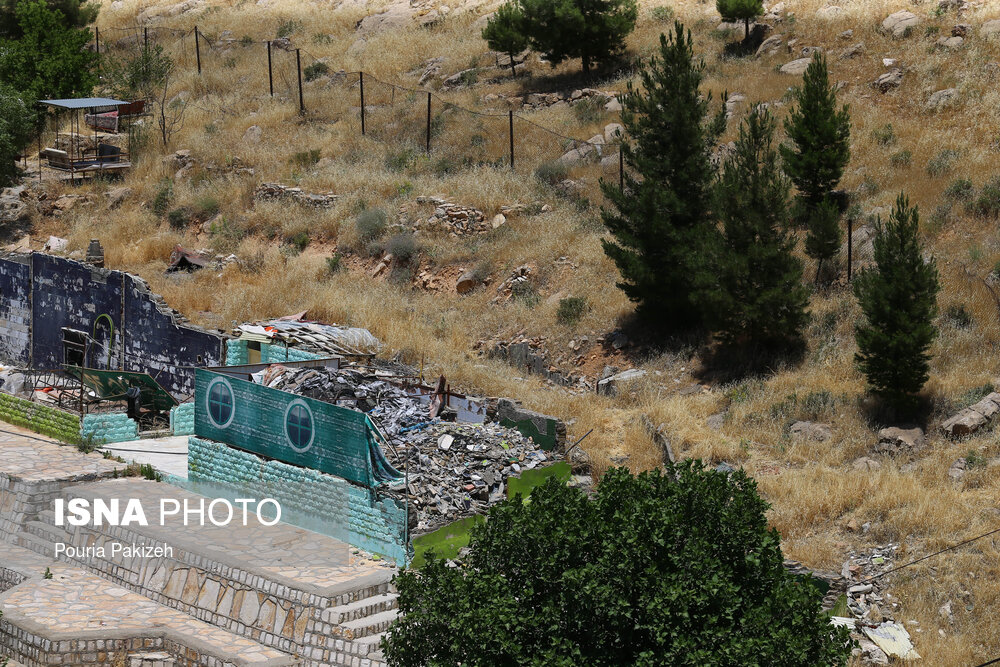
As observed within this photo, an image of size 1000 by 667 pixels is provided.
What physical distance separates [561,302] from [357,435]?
9.48m

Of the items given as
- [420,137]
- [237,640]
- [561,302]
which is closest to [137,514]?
[237,640]

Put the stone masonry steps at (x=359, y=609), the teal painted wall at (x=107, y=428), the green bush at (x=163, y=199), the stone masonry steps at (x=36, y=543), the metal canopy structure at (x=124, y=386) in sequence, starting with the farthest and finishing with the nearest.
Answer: the green bush at (x=163, y=199) < the metal canopy structure at (x=124, y=386) < the teal painted wall at (x=107, y=428) < the stone masonry steps at (x=36, y=543) < the stone masonry steps at (x=359, y=609)

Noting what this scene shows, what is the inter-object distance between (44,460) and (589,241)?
12.5 meters

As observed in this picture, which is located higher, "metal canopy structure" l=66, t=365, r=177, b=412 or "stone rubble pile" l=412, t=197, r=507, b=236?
"stone rubble pile" l=412, t=197, r=507, b=236

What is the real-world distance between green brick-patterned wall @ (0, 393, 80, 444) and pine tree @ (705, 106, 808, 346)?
1137 centimetres

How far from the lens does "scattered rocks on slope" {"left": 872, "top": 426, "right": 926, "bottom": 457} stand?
17.4m

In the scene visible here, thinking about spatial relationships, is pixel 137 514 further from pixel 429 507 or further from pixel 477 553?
pixel 477 553

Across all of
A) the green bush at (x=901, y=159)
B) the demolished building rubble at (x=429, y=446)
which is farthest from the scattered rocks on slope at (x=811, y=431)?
the green bush at (x=901, y=159)

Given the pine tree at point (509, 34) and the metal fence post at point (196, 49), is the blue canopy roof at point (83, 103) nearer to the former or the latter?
the metal fence post at point (196, 49)

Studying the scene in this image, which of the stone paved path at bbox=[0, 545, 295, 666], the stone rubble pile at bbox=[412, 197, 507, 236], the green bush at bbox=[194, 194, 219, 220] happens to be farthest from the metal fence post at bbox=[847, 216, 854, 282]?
the green bush at bbox=[194, 194, 219, 220]

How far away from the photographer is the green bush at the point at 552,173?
28.7 m

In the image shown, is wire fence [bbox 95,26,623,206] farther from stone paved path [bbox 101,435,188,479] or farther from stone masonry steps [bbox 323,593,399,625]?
stone masonry steps [bbox 323,593,399,625]

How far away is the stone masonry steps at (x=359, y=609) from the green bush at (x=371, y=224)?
15.3 m

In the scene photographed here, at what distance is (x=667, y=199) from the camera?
22203 millimetres
